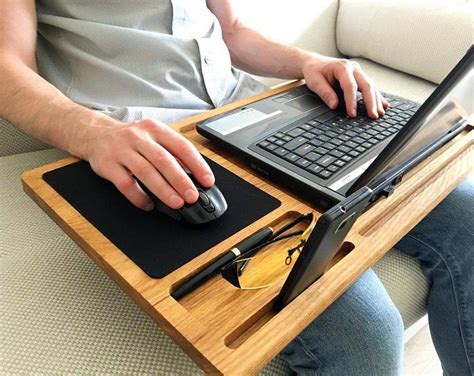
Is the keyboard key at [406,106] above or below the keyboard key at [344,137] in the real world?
above

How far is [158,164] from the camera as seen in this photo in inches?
19.6

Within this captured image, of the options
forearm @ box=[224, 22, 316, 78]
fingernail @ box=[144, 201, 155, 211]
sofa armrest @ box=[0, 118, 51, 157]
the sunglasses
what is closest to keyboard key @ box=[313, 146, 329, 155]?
Answer: the sunglasses

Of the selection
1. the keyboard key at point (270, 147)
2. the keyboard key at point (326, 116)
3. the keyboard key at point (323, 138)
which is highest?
the keyboard key at point (323, 138)

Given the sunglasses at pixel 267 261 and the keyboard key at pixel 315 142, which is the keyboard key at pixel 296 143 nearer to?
the keyboard key at pixel 315 142

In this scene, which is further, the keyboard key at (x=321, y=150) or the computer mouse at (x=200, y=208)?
the keyboard key at (x=321, y=150)

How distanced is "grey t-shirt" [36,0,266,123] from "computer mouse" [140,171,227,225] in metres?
0.28

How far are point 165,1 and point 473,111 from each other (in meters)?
0.54

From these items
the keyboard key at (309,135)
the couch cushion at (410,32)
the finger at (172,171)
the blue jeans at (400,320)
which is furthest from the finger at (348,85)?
the couch cushion at (410,32)

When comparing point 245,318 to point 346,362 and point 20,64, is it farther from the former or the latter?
point 20,64

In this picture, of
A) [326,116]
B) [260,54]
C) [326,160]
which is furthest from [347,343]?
[260,54]

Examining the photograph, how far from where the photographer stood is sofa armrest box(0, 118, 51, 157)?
3.05 ft

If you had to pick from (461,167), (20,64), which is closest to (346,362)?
(461,167)

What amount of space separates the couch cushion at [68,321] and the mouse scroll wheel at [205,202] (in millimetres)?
182

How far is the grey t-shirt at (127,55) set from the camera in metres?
0.78
